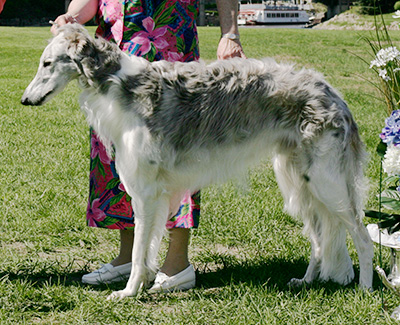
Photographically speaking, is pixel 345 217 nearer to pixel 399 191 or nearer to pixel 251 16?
pixel 399 191

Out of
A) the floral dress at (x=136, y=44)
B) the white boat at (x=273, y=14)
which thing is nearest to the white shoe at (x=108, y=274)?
the floral dress at (x=136, y=44)

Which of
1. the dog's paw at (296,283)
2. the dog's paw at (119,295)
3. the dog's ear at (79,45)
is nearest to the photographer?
the dog's ear at (79,45)

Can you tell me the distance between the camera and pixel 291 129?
3.19 meters

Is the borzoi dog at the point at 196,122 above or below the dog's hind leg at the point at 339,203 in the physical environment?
above

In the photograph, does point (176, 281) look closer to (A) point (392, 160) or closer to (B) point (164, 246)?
(B) point (164, 246)

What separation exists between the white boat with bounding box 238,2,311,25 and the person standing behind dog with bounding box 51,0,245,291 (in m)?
56.1

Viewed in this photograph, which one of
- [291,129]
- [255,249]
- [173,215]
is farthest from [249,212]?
[291,129]

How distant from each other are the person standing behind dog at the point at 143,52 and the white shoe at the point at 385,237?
1061 mm

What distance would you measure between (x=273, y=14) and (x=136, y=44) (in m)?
59.8

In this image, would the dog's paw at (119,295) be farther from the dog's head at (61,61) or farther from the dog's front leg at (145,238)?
the dog's head at (61,61)

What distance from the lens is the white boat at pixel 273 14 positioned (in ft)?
193

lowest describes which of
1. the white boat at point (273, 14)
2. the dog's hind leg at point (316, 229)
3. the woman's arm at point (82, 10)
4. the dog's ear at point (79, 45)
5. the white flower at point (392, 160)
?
the dog's hind leg at point (316, 229)

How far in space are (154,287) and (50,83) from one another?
1.34 m

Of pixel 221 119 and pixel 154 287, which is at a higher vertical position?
pixel 221 119
